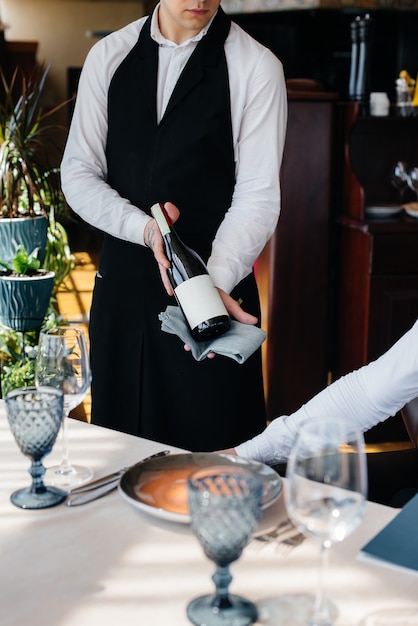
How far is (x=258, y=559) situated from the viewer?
1010 mm

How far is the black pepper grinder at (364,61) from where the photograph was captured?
3539 millimetres

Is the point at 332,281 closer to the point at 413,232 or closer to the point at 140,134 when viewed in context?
the point at 413,232

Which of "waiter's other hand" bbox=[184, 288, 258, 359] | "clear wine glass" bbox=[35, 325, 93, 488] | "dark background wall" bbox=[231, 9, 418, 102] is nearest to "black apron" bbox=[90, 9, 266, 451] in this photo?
"waiter's other hand" bbox=[184, 288, 258, 359]

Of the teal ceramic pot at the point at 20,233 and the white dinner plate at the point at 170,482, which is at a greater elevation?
the white dinner plate at the point at 170,482

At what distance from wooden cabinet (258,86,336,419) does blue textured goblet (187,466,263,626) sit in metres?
2.66

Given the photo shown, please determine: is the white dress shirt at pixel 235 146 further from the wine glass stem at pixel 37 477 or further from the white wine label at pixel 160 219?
the wine glass stem at pixel 37 477

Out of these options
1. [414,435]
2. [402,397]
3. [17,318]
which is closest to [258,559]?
[402,397]

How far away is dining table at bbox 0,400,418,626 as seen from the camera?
2.95 feet

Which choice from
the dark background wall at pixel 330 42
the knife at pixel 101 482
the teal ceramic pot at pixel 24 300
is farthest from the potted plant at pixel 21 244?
the dark background wall at pixel 330 42

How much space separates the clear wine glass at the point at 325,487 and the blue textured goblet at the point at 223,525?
47mm

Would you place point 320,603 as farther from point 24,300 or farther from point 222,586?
point 24,300

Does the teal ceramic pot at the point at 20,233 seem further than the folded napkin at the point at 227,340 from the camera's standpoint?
Yes

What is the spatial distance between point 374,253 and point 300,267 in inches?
13.6

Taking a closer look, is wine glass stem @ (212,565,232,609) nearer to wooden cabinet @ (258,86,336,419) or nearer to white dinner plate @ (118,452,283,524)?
white dinner plate @ (118,452,283,524)
